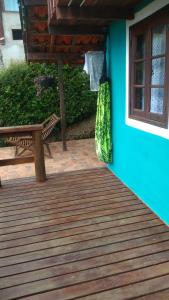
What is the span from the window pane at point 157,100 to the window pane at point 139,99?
0.78 feet

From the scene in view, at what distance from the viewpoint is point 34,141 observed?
140 inches

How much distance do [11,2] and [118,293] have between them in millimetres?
14468

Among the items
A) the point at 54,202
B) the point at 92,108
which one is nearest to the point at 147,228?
the point at 54,202

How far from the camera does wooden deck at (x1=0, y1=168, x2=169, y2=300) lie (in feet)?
5.90

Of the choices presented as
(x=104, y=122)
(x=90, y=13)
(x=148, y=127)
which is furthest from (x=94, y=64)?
(x=148, y=127)

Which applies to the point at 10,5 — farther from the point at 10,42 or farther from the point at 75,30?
the point at 75,30

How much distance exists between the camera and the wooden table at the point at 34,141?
3377mm

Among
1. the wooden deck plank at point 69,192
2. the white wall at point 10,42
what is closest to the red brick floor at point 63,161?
the wooden deck plank at point 69,192

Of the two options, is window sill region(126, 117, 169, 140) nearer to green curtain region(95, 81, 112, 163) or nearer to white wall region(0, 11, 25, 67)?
green curtain region(95, 81, 112, 163)

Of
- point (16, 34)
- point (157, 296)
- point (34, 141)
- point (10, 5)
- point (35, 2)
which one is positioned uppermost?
point (10, 5)

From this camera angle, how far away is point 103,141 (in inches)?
157

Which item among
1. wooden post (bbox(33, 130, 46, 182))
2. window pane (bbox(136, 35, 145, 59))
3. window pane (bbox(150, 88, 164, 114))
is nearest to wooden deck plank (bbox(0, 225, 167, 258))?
window pane (bbox(150, 88, 164, 114))

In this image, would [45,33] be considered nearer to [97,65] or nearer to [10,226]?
[97,65]

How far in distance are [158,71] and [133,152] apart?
103 cm
